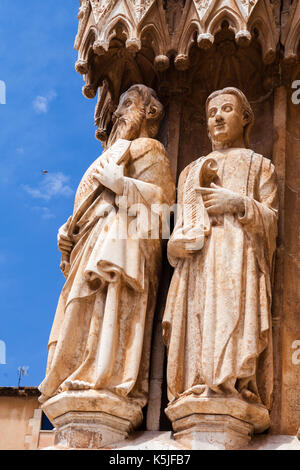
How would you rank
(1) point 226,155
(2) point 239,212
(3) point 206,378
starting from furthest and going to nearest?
1. (1) point 226,155
2. (2) point 239,212
3. (3) point 206,378

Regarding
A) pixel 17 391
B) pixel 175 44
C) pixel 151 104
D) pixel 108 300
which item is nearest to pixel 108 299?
pixel 108 300

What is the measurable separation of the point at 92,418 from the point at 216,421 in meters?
0.86

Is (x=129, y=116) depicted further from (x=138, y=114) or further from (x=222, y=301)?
(x=222, y=301)

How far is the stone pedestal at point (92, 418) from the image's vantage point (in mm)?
6660

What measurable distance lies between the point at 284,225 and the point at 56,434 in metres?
2.39

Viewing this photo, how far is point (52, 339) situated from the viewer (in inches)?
289

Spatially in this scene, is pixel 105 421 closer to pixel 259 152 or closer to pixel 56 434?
pixel 56 434

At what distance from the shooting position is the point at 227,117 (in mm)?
7664

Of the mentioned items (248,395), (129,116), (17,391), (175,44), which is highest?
(175,44)

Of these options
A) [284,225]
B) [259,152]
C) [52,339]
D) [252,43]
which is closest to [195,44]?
[252,43]

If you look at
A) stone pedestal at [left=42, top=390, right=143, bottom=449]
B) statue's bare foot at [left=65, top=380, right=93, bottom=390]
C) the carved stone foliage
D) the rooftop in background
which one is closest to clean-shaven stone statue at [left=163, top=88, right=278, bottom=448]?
stone pedestal at [left=42, top=390, right=143, bottom=449]

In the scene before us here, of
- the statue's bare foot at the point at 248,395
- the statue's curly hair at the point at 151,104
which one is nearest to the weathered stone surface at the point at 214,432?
the statue's bare foot at the point at 248,395

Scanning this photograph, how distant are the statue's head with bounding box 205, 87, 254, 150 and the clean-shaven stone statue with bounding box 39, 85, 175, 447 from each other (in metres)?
0.46

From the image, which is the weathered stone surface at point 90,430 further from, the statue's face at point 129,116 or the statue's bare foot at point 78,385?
the statue's face at point 129,116
